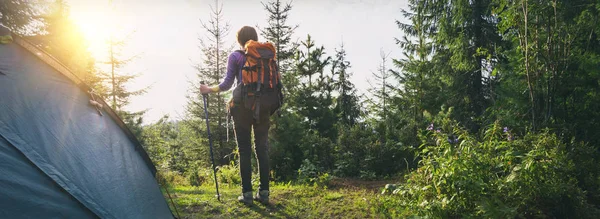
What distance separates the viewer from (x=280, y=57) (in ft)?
76.5

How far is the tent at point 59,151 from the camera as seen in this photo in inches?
82.7

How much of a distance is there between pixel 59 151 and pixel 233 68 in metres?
2.06

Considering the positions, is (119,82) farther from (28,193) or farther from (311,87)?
(28,193)

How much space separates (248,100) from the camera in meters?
3.98

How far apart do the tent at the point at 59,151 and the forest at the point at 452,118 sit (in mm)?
1204

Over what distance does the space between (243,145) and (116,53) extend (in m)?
16.4

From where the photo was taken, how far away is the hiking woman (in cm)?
398

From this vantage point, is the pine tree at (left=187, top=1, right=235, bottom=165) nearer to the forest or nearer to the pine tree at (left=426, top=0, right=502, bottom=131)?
the forest

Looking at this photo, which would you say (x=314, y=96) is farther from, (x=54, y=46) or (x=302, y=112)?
(x=54, y=46)

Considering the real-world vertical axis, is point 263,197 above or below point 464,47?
below

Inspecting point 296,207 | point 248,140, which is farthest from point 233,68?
point 296,207

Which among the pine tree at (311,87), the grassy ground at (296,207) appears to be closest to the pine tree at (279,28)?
the pine tree at (311,87)

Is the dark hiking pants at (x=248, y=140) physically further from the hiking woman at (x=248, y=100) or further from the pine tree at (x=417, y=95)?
the pine tree at (x=417, y=95)

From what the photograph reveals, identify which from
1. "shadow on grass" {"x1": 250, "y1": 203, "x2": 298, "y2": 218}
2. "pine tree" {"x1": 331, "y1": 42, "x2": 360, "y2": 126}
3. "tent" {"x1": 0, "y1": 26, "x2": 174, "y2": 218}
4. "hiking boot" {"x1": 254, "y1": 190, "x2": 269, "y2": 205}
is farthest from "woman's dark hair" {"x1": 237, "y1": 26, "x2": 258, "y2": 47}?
"pine tree" {"x1": 331, "y1": 42, "x2": 360, "y2": 126}
